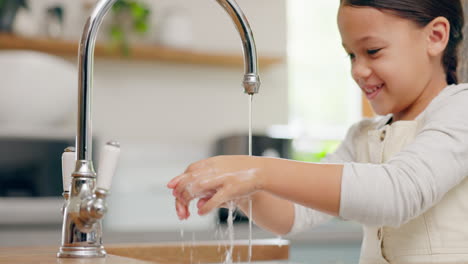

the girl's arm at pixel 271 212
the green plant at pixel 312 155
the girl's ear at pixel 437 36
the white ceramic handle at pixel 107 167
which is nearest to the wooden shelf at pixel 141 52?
the green plant at pixel 312 155

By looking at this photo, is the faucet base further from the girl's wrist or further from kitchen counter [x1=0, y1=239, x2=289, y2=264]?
the girl's wrist

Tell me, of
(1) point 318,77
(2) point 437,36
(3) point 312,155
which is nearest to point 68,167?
(2) point 437,36

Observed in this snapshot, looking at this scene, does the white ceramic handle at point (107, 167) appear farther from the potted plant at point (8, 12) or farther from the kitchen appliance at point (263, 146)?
the potted plant at point (8, 12)

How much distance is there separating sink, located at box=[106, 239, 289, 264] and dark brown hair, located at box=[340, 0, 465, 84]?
1.74 feet

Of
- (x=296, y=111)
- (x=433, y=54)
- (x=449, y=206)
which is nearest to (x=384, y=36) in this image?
(x=433, y=54)

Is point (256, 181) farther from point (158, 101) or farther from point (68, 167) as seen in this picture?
point (158, 101)

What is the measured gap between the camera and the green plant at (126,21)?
3.21 m

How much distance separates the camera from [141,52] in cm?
327

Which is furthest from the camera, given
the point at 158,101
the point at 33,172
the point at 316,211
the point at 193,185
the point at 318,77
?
the point at 318,77

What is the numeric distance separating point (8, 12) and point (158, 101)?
2.74 ft

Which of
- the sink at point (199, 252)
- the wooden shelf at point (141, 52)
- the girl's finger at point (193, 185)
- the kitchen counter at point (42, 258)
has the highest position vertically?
the wooden shelf at point (141, 52)

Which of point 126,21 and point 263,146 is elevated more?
point 126,21

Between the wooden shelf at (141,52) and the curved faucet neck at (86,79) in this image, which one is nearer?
the curved faucet neck at (86,79)

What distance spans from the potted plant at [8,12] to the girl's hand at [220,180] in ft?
7.99
